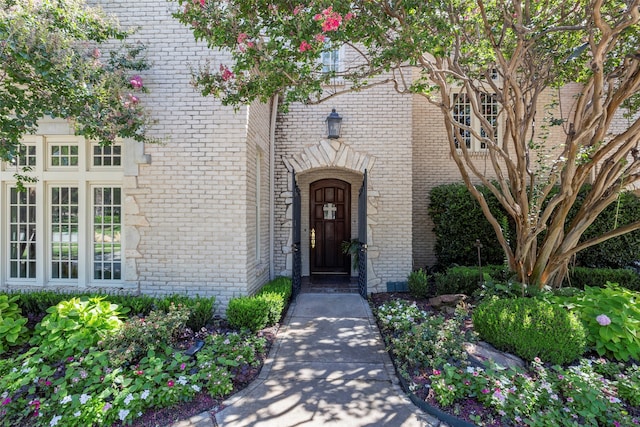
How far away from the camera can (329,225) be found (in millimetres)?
8867

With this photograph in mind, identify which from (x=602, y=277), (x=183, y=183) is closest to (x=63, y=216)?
(x=183, y=183)

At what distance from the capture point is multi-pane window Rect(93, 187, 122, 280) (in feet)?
17.8

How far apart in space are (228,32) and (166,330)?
11.7 feet

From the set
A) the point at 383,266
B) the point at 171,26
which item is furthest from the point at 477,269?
the point at 171,26

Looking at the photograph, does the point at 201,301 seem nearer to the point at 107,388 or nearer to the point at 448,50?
the point at 107,388

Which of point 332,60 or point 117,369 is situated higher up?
point 332,60

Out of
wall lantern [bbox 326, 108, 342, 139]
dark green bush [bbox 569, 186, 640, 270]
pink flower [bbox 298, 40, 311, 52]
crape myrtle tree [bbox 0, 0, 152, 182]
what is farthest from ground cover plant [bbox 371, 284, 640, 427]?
crape myrtle tree [bbox 0, 0, 152, 182]

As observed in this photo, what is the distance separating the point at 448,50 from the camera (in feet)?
14.2

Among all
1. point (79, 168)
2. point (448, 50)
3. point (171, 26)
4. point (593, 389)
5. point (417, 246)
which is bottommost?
point (593, 389)

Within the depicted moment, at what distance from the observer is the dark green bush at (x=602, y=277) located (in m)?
6.60

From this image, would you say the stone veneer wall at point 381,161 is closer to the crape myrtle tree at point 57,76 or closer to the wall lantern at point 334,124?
the wall lantern at point 334,124

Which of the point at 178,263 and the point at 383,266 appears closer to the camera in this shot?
the point at 178,263

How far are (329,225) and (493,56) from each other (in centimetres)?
511

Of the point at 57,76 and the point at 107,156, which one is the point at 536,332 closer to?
the point at 57,76
